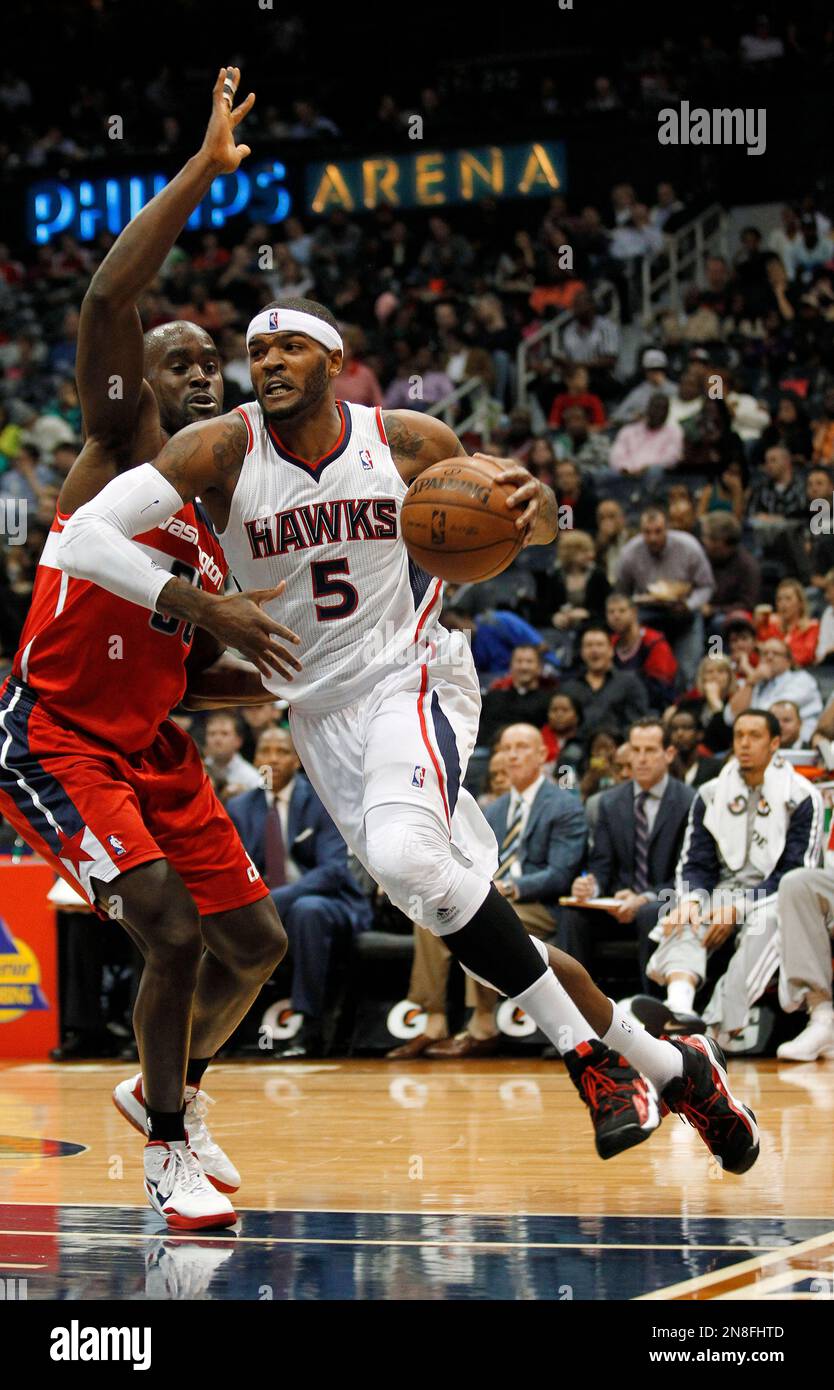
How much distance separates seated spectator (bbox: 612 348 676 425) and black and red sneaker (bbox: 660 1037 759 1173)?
9581 millimetres

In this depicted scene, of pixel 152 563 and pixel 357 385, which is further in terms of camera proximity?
pixel 357 385

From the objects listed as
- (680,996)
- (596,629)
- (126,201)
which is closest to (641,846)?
(680,996)

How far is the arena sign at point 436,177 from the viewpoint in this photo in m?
17.8

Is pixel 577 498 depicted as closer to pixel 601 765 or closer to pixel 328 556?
pixel 601 765

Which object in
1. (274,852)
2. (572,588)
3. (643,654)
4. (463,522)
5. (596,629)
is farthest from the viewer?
(572,588)

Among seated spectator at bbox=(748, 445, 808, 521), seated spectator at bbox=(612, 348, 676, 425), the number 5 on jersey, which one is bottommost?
the number 5 on jersey

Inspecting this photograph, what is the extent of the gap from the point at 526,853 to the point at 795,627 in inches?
108

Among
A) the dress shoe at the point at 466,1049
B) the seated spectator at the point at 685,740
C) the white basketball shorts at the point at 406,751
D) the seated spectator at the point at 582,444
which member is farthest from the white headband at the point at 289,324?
the seated spectator at the point at 582,444

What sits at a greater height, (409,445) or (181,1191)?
(409,445)

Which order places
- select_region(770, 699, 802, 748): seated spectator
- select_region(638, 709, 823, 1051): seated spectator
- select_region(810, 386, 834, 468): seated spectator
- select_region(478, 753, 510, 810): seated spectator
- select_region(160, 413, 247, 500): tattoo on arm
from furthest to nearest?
1. select_region(810, 386, 834, 468): seated spectator
2. select_region(770, 699, 802, 748): seated spectator
3. select_region(478, 753, 510, 810): seated spectator
4. select_region(638, 709, 823, 1051): seated spectator
5. select_region(160, 413, 247, 500): tattoo on arm

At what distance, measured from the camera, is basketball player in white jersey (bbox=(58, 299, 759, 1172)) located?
4301 millimetres

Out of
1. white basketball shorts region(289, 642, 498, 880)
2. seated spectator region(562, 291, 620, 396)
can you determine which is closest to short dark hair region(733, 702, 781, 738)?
white basketball shorts region(289, 642, 498, 880)

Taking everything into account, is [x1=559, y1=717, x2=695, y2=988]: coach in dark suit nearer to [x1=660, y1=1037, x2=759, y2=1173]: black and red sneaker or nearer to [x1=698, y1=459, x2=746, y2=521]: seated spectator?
[x1=698, y1=459, x2=746, y2=521]: seated spectator

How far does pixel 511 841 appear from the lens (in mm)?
8969
